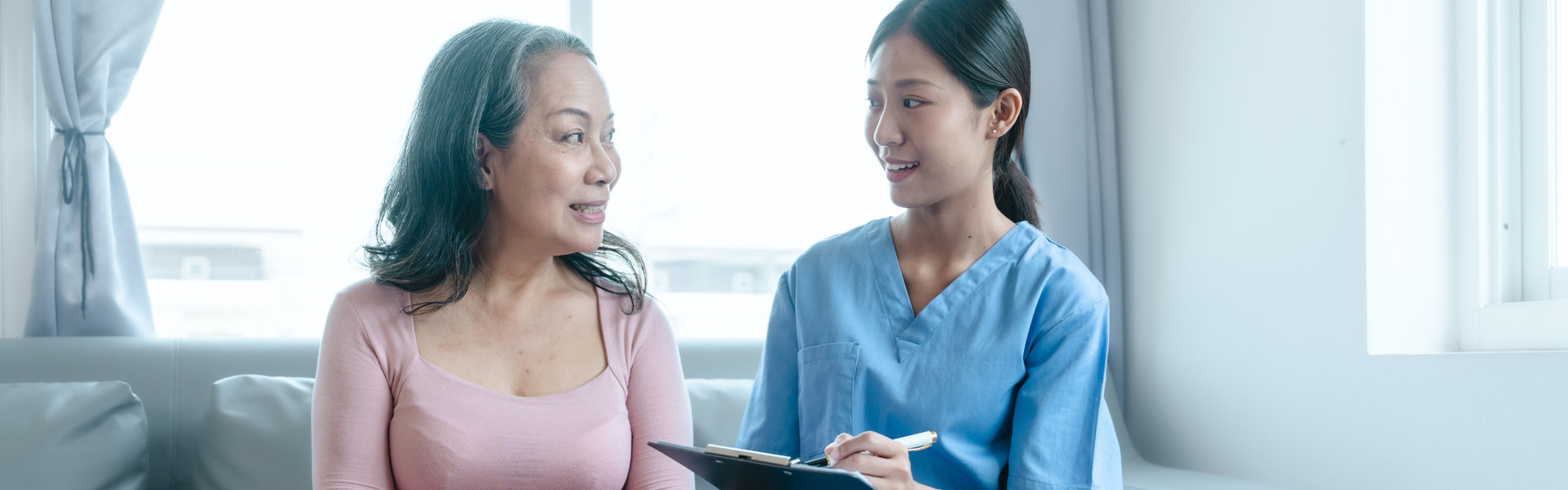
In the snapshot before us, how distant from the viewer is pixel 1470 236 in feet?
5.66

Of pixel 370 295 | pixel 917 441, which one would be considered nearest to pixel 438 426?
pixel 370 295

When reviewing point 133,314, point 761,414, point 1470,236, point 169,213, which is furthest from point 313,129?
point 1470,236

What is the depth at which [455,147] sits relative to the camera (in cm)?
119

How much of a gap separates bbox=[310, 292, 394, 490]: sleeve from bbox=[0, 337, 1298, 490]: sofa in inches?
24.8

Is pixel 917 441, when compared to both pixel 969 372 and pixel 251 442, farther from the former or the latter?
pixel 251 442

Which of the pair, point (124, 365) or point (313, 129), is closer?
point (124, 365)

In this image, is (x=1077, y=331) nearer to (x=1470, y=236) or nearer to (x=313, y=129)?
(x=1470, y=236)

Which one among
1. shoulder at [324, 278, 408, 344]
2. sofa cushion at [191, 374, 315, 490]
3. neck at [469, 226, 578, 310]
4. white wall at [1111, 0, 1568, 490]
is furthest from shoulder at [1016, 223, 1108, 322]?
sofa cushion at [191, 374, 315, 490]

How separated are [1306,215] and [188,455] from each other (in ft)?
6.55

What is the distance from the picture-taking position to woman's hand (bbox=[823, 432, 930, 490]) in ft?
2.89

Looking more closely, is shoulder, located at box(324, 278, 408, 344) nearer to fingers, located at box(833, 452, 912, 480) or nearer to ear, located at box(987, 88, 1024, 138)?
fingers, located at box(833, 452, 912, 480)

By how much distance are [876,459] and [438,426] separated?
1.65 feet

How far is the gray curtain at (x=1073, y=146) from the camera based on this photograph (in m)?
2.46

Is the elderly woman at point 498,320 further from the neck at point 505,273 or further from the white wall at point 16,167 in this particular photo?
the white wall at point 16,167
